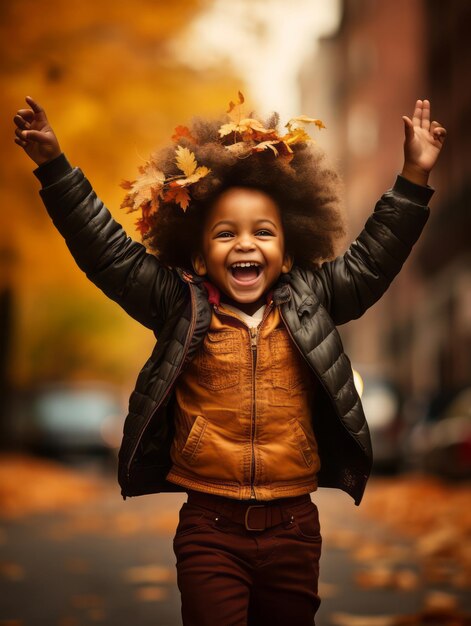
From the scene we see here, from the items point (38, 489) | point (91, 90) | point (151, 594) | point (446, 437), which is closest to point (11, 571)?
point (151, 594)

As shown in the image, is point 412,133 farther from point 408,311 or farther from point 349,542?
point 408,311

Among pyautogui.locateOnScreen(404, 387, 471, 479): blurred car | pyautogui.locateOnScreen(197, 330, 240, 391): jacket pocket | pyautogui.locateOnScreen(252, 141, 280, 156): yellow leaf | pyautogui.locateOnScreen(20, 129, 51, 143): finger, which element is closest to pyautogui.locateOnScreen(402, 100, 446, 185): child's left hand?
pyautogui.locateOnScreen(252, 141, 280, 156): yellow leaf

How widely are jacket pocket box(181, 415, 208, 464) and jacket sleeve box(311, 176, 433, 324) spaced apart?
0.64 meters

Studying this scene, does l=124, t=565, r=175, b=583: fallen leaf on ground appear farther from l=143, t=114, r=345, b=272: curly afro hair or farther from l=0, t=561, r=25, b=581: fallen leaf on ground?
l=143, t=114, r=345, b=272: curly afro hair

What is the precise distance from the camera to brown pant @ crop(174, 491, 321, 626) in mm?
3637

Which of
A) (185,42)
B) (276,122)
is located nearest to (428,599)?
(276,122)

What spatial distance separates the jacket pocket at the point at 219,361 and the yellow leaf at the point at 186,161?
555mm

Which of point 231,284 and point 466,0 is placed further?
point 466,0

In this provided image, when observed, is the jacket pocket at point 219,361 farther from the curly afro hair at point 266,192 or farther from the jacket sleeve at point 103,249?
the curly afro hair at point 266,192

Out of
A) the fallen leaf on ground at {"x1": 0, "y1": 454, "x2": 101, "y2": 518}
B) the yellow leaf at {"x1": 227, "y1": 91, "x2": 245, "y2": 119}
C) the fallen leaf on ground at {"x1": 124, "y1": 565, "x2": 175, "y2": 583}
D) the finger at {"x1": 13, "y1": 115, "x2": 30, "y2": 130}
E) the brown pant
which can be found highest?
the fallen leaf on ground at {"x1": 0, "y1": 454, "x2": 101, "y2": 518}

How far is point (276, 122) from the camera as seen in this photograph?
396 cm

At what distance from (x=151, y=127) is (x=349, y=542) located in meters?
4.60

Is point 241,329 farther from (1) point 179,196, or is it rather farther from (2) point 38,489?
(2) point 38,489

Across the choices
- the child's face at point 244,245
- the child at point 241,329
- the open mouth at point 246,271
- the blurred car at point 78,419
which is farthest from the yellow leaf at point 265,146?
the blurred car at point 78,419
